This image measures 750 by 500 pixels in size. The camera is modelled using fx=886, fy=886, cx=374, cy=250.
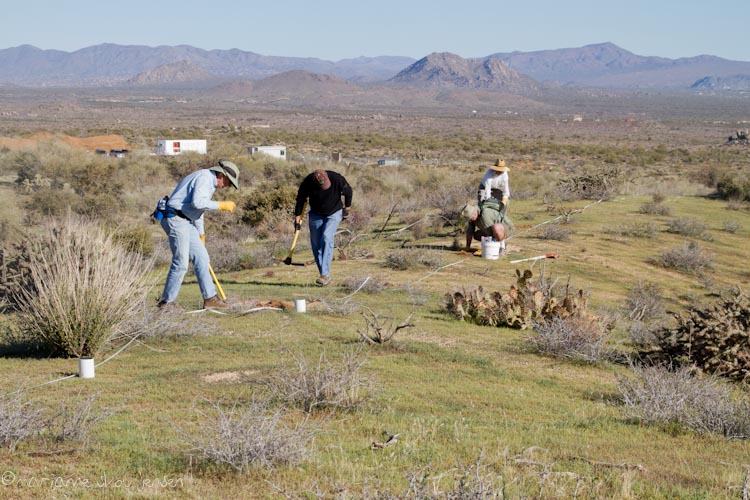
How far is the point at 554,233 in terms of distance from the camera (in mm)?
18391

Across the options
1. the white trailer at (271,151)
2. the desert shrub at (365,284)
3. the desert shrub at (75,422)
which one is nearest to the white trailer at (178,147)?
the white trailer at (271,151)

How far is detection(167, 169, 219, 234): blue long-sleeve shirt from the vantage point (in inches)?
379

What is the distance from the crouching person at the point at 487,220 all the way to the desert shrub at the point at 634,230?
5153mm

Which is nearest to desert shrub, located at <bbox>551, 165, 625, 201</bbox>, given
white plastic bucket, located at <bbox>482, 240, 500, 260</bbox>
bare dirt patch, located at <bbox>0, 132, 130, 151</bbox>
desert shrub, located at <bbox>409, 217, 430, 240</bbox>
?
desert shrub, located at <bbox>409, 217, 430, 240</bbox>

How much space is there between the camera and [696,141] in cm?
8119

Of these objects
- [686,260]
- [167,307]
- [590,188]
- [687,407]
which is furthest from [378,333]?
[590,188]

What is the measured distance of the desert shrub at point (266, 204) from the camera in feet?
74.6

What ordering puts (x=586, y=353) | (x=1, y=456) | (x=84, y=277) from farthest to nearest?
(x=586, y=353) < (x=84, y=277) < (x=1, y=456)

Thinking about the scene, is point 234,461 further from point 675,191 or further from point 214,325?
point 675,191

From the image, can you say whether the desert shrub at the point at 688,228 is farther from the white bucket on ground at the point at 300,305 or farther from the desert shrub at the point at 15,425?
the desert shrub at the point at 15,425

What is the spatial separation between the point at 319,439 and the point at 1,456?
1.91 m

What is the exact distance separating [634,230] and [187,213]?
1310 centimetres

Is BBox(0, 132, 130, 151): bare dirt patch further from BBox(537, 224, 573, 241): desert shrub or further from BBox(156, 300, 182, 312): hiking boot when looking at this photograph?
BBox(156, 300, 182, 312): hiking boot

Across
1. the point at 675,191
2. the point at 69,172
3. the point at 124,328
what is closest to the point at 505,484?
the point at 124,328
